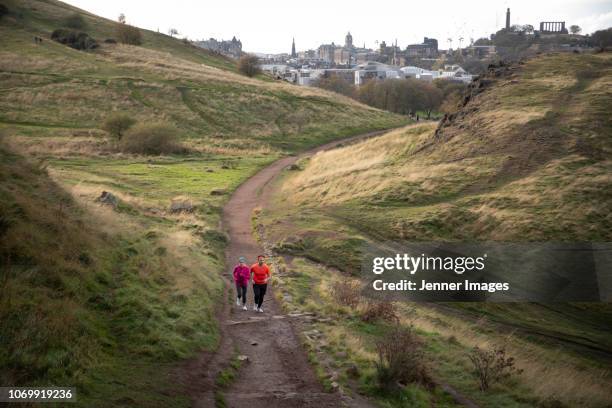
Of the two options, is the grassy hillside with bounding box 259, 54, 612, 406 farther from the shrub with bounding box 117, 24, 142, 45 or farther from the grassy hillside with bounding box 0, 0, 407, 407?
the shrub with bounding box 117, 24, 142, 45

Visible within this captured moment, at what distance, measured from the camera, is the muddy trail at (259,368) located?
10.3 meters

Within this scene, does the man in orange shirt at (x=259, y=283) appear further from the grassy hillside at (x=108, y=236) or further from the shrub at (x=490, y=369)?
the shrub at (x=490, y=369)

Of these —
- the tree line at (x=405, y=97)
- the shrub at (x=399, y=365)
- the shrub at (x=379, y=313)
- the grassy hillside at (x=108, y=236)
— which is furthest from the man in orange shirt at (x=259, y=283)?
the tree line at (x=405, y=97)

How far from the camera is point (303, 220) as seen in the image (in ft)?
88.3

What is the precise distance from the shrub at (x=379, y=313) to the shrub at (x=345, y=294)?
616mm

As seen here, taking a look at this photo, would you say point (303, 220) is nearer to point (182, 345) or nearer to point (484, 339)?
point (484, 339)

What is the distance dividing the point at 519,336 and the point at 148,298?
10.8 m

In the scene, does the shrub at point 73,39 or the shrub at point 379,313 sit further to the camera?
the shrub at point 73,39

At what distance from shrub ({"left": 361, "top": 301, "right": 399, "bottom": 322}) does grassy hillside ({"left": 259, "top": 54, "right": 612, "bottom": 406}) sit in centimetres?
27

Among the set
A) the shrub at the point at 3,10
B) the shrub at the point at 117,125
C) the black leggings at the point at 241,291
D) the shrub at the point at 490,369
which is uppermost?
the shrub at the point at 3,10

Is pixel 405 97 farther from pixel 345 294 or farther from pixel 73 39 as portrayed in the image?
pixel 345 294

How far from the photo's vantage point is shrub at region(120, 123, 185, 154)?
47.7 m

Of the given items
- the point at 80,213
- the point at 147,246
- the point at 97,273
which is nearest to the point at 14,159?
the point at 80,213

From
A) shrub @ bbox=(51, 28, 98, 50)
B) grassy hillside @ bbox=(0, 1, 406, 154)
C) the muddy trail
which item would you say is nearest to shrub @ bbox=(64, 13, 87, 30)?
shrub @ bbox=(51, 28, 98, 50)
